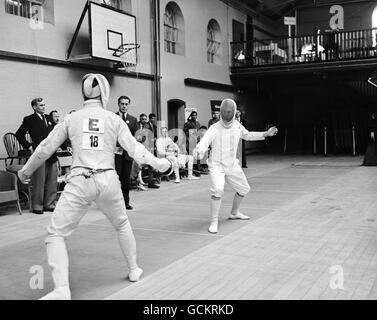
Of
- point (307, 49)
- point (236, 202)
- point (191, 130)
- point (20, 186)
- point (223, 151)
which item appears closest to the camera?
point (223, 151)

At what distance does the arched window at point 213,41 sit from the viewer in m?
18.6

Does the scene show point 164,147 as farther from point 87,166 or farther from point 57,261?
point 57,261

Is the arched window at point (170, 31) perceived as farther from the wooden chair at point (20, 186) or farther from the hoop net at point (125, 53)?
the wooden chair at point (20, 186)

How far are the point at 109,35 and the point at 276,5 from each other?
43.8 feet

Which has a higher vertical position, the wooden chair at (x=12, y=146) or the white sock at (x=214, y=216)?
the wooden chair at (x=12, y=146)

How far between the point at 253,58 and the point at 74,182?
54.9 feet

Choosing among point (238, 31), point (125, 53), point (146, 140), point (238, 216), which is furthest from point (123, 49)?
point (238, 31)

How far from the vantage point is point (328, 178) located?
39.2 ft

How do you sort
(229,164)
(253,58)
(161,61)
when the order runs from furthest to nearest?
1. (253,58)
2. (161,61)
3. (229,164)

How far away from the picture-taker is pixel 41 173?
8.17 meters

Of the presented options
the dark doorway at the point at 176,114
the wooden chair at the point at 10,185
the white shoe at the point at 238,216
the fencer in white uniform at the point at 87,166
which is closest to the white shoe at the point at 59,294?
the fencer in white uniform at the point at 87,166

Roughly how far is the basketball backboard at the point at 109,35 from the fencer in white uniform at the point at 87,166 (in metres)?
7.47
